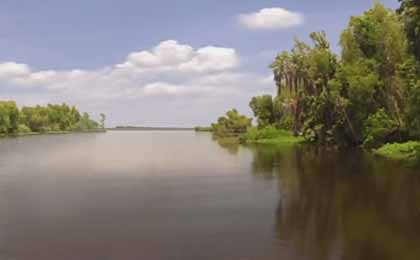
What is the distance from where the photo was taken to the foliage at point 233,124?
120 meters

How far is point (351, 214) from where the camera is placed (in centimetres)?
1909

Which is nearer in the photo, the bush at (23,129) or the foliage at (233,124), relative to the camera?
the foliage at (233,124)

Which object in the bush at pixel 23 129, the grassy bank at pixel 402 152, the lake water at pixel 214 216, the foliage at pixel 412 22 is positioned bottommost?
the lake water at pixel 214 216

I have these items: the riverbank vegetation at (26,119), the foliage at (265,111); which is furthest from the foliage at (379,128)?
the riverbank vegetation at (26,119)

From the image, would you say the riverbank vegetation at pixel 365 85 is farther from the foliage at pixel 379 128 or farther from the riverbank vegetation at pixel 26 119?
the riverbank vegetation at pixel 26 119

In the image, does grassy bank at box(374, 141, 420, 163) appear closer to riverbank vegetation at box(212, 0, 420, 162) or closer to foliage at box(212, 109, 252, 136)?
riverbank vegetation at box(212, 0, 420, 162)

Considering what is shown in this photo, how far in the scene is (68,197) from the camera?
24.9 m

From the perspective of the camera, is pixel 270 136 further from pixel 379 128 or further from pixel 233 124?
pixel 379 128

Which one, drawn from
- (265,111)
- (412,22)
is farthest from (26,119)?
(412,22)

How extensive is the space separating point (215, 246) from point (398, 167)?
2658cm

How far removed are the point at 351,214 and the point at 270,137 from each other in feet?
245

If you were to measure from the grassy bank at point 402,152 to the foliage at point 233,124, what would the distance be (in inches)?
2687

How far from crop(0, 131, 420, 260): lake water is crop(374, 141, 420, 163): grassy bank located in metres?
7.38

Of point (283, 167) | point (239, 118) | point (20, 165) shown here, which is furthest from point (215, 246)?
point (239, 118)
